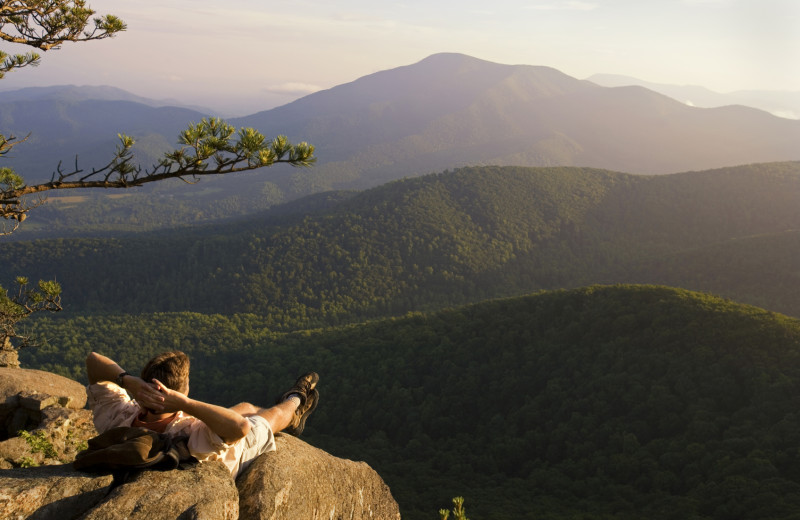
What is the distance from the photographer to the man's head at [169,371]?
7.05 m

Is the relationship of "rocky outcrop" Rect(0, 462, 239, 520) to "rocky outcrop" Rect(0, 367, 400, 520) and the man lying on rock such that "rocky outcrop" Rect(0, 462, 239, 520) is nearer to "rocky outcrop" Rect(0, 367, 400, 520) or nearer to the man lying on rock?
"rocky outcrop" Rect(0, 367, 400, 520)

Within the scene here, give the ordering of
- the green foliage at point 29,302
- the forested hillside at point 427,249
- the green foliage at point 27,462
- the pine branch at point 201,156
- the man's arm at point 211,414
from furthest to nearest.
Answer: the forested hillside at point 427,249 → the green foliage at point 29,302 → the pine branch at point 201,156 → the green foliage at point 27,462 → the man's arm at point 211,414

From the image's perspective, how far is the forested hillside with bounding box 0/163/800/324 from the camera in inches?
3841

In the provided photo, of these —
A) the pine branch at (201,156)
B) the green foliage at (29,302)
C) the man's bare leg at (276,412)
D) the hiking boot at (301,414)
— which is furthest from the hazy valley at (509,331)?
the pine branch at (201,156)

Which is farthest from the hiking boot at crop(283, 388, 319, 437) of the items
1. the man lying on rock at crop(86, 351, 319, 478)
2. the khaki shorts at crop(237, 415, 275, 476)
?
the khaki shorts at crop(237, 415, 275, 476)

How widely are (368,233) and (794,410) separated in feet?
280

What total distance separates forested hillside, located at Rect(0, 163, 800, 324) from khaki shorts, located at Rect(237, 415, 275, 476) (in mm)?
82498

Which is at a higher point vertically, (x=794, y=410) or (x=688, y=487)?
(x=794, y=410)

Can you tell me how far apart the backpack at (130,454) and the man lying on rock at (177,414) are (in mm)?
219

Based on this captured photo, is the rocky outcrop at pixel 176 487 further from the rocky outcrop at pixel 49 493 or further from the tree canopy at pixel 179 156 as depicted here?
the tree canopy at pixel 179 156

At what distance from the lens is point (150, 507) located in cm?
591

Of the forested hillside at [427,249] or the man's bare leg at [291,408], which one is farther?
the forested hillside at [427,249]

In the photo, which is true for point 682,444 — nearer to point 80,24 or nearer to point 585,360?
point 585,360

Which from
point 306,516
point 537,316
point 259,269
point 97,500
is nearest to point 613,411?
point 537,316
